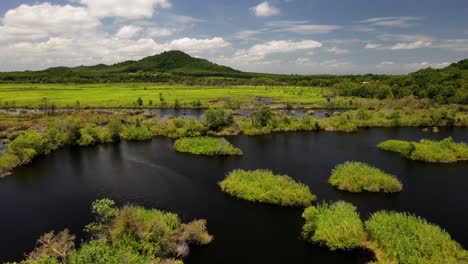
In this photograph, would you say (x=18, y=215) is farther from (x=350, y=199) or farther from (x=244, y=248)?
(x=350, y=199)

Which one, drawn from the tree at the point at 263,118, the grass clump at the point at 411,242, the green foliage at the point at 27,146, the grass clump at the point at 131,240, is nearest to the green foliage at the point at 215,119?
the tree at the point at 263,118

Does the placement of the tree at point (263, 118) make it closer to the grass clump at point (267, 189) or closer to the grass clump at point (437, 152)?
the grass clump at point (437, 152)

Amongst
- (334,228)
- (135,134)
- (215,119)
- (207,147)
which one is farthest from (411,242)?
(135,134)

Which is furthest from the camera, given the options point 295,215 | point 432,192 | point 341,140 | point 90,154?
point 341,140

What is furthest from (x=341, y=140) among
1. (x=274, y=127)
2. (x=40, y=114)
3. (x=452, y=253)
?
(x=40, y=114)

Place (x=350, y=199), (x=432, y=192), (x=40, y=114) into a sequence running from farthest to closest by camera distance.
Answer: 1. (x=40, y=114)
2. (x=432, y=192)
3. (x=350, y=199)
